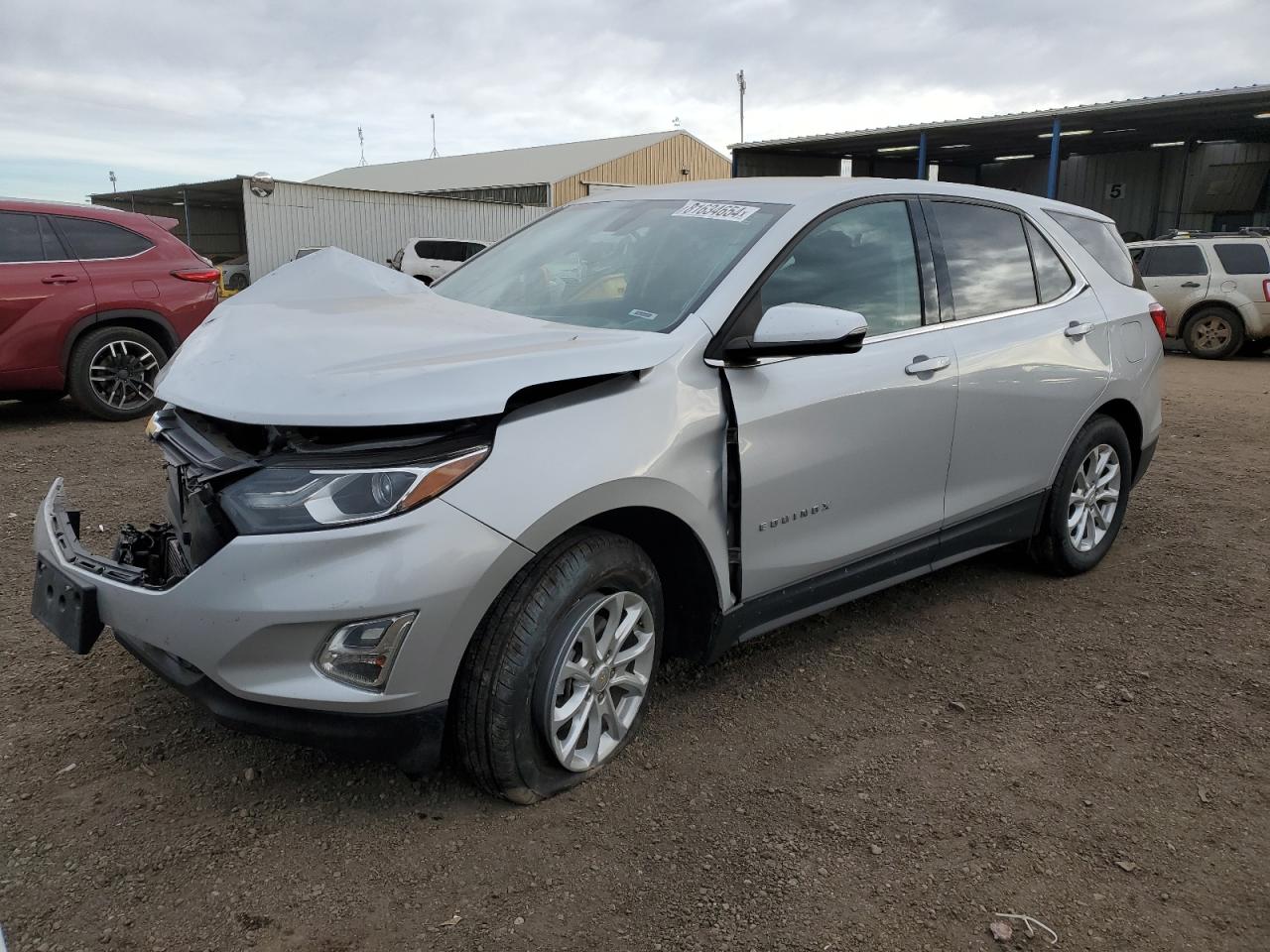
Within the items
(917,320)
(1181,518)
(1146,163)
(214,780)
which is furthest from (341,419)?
(1146,163)

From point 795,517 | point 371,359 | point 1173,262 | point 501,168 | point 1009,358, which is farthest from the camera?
point 501,168

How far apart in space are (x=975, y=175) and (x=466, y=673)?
3065cm

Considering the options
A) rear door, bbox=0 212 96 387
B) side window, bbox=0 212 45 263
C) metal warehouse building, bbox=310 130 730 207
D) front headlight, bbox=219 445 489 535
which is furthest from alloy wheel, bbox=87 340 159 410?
metal warehouse building, bbox=310 130 730 207

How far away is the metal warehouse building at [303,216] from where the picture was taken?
72.7 feet

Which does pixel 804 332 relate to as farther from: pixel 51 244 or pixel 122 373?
pixel 51 244

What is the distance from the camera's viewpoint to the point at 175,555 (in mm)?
2625

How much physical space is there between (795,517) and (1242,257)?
13.2 m

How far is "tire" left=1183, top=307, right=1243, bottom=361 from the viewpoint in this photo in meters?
13.4

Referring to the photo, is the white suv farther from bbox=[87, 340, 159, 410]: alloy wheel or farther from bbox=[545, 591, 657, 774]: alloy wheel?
bbox=[545, 591, 657, 774]: alloy wheel

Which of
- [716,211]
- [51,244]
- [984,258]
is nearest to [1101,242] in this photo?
[984,258]

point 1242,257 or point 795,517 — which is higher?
point 1242,257

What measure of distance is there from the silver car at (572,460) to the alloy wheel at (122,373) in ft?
15.8

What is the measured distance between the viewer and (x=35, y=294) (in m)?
6.96

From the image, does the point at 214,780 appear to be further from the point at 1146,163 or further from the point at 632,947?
the point at 1146,163
